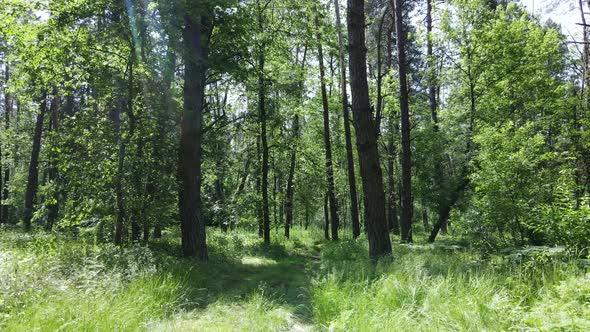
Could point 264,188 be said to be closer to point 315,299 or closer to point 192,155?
point 192,155

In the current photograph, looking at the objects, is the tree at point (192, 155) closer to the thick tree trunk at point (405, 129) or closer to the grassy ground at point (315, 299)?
the grassy ground at point (315, 299)

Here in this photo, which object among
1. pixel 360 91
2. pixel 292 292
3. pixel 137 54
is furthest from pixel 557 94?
pixel 137 54

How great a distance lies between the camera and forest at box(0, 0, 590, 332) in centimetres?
425

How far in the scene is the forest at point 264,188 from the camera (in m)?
4.25

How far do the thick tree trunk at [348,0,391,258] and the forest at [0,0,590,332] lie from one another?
35mm

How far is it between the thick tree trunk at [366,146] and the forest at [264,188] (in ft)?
0.12

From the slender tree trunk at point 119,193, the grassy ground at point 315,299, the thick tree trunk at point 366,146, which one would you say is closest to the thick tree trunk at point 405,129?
the thick tree trunk at point 366,146

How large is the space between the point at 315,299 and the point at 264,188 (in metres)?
9.60

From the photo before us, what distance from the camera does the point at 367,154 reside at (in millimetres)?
7617

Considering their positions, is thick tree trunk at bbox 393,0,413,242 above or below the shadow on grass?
above

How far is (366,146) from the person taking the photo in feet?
25.0

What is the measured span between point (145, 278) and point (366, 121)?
527cm

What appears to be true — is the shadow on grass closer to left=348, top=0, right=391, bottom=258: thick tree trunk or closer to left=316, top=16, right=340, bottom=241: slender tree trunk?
left=348, top=0, right=391, bottom=258: thick tree trunk

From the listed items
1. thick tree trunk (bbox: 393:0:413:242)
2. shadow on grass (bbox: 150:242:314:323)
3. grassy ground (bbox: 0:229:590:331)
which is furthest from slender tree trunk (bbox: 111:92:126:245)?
thick tree trunk (bbox: 393:0:413:242)
